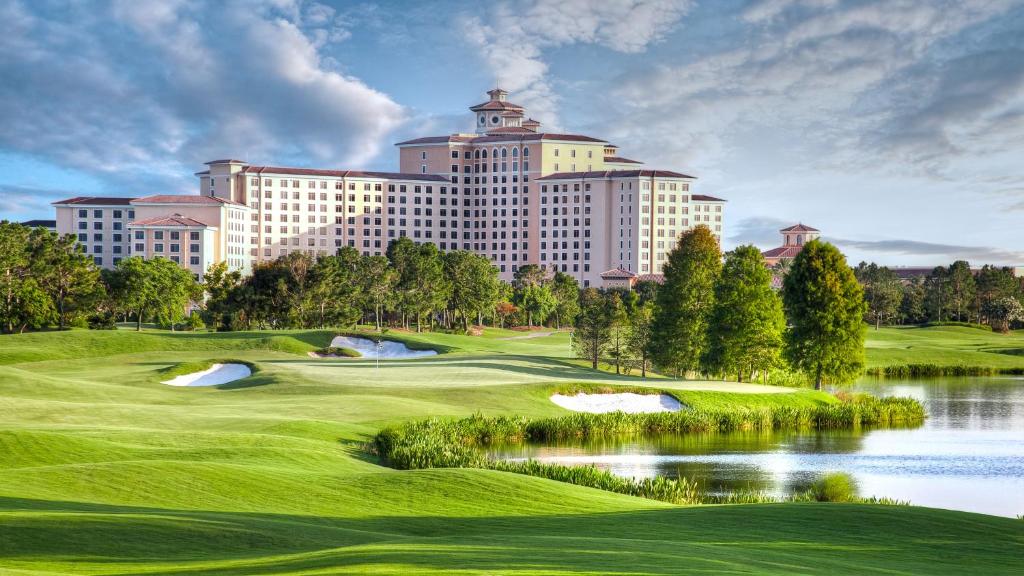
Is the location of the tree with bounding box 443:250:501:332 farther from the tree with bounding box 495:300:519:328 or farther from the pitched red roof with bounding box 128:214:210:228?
the pitched red roof with bounding box 128:214:210:228

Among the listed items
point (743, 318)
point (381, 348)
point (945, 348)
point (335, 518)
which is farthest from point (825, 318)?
point (945, 348)

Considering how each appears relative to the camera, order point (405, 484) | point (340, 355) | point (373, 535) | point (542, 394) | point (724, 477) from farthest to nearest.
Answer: point (340, 355) → point (542, 394) → point (724, 477) → point (405, 484) → point (373, 535)

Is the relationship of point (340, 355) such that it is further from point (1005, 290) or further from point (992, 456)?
point (1005, 290)

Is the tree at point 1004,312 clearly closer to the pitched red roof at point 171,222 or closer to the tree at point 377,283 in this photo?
the tree at point 377,283

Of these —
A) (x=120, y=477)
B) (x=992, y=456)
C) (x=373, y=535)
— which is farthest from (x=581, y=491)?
(x=992, y=456)

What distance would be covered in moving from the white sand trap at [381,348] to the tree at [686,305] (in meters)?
25.9

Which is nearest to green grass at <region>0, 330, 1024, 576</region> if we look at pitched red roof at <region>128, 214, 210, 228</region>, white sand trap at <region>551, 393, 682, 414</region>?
white sand trap at <region>551, 393, 682, 414</region>

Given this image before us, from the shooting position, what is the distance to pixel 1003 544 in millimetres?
18859

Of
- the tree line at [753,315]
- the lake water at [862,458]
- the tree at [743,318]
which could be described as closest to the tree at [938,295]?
the tree line at [753,315]

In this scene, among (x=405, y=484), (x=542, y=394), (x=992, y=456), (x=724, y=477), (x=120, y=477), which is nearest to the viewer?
(x=120, y=477)

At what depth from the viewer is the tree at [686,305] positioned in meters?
66.8

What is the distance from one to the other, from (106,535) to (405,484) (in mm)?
8610

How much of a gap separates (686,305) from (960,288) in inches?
4336

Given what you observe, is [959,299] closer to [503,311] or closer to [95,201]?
[503,311]
